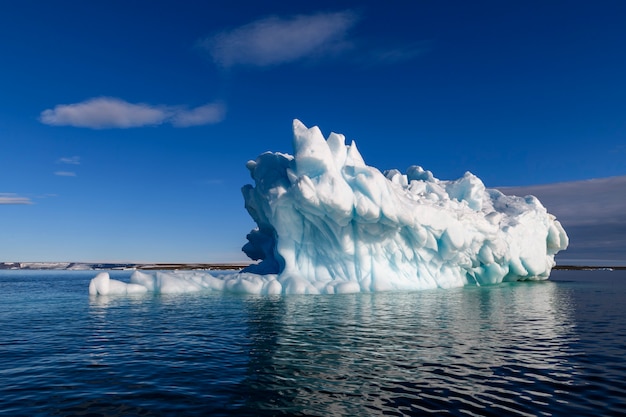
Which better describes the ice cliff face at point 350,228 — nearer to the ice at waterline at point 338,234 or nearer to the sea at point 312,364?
the ice at waterline at point 338,234

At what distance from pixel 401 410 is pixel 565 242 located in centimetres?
5463

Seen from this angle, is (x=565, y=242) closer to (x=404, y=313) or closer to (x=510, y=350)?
(x=404, y=313)

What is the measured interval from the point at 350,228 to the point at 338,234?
110 cm

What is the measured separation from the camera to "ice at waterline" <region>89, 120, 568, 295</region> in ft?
104

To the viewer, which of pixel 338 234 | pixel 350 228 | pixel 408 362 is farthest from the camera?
pixel 350 228

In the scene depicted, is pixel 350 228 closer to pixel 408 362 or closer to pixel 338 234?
pixel 338 234

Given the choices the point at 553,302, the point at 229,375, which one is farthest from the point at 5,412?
the point at 553,302

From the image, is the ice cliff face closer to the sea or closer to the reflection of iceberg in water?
Answer: the reflection of iceberg in water

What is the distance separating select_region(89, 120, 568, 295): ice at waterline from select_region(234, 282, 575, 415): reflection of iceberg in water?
10.1m

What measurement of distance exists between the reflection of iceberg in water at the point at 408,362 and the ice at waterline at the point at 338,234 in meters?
10.1

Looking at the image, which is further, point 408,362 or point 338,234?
point 338,234

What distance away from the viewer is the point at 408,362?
1211 cm

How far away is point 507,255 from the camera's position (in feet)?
149

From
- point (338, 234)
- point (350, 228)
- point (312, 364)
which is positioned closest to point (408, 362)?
point (312, 364)
